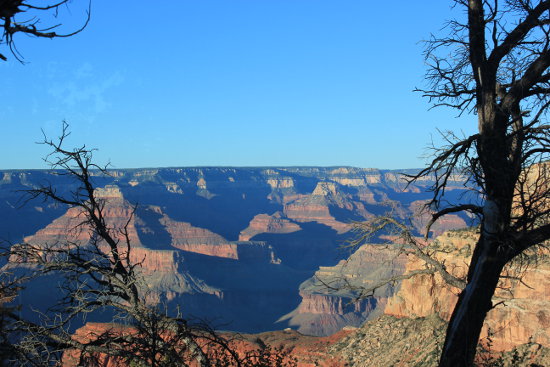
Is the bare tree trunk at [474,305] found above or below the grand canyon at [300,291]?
above

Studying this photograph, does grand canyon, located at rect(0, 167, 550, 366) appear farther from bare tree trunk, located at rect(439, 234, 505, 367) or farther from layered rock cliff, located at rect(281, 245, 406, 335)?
bare tree trunk, located at rect(439, 234, 505, 367)

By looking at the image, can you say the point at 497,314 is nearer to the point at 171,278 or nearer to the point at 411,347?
the point at 411,347

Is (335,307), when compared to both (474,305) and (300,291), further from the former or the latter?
(474,305)

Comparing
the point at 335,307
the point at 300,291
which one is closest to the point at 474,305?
the point at 335,307

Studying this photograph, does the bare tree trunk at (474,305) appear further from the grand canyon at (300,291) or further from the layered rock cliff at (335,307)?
the layered rock cliff at (335,307)

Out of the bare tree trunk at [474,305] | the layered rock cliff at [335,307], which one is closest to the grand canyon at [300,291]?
the layered rock cliff at [335,307]

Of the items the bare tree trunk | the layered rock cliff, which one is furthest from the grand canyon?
the bare tree trunk

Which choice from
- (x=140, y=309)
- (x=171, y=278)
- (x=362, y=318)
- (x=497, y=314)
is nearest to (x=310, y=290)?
(x=362, y=318)

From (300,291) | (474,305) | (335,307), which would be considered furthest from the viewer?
(300,291)

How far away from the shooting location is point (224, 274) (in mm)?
158500

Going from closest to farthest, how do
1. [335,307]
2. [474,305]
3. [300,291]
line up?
[474,305] < [335,307] < [300,291]

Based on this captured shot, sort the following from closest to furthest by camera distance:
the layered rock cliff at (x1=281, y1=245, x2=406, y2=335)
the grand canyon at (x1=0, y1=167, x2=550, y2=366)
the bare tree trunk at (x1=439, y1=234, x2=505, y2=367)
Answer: the bare tree trunk at (x1=439, y1=234, x2=505, y2=367) → the grand canyon at (x1=0, y1=167, x2=550, y2=366) → the layered rock cliff at (x1=281, y1=245, x2=406, y2=335)

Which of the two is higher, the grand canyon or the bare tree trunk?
the bare tree trunk

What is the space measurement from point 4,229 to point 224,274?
227ft
